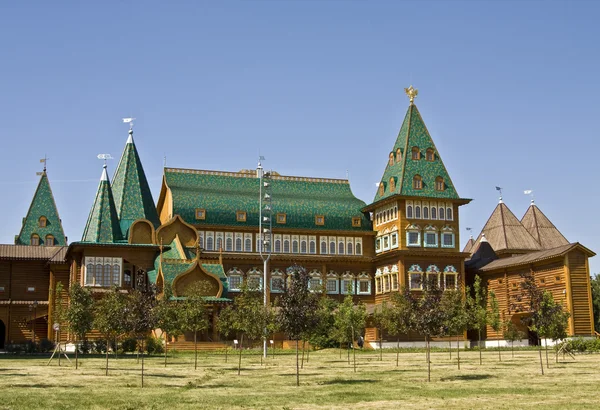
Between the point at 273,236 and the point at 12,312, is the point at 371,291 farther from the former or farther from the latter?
the point at 12,312

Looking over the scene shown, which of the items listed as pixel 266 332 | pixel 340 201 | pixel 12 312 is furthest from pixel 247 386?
pixel 340 201

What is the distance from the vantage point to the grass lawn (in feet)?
67.1

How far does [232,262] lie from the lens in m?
73.0

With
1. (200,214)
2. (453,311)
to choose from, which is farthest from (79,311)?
(200,214)

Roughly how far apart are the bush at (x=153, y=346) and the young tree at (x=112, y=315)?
12.9 meters

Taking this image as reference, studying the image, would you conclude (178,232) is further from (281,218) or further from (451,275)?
(451,275)

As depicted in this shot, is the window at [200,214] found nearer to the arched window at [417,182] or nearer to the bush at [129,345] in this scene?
the arched window at [417,182]

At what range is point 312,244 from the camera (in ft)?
251

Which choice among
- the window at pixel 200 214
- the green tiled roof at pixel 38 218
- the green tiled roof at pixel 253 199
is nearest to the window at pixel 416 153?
the green tiled roof at pixel 253 199

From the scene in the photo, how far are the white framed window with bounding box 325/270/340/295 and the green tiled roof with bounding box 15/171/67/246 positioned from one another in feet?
81.3

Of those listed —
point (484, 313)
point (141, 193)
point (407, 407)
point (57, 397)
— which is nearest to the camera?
point (407, 407)

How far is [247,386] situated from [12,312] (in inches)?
1680

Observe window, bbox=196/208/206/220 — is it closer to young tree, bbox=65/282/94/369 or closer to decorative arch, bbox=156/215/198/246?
decorative arch, bbox=156/215/198/246

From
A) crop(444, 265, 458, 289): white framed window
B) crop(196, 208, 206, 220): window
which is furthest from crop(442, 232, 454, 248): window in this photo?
crop(196, 208, 206, 220): window
